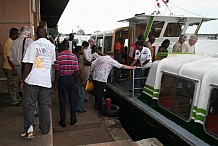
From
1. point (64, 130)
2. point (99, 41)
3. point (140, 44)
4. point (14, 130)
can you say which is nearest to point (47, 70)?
point (14, 130)

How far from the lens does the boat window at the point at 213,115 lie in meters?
3.50

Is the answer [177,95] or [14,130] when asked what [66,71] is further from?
[177,95]

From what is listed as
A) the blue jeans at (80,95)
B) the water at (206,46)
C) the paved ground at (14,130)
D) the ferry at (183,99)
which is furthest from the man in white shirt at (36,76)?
the water at (206,46)

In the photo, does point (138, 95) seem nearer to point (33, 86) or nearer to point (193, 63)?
point (193, 63)

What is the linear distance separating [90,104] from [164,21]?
3.46 m

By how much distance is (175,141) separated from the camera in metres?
3.95

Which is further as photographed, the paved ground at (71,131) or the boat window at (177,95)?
the boat window at (177,95)

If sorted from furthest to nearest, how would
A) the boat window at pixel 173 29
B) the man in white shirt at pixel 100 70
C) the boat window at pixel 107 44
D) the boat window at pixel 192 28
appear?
the boat window at pixel 107 44
the boat window at pixel 192 28
the boat window at pixel 173 29
the man in white shirt at pixel 100 70

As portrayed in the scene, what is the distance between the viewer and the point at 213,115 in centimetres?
354

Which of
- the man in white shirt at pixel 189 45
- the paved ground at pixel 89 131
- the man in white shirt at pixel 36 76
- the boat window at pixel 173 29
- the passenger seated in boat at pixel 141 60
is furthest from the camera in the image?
the boat window at pixel 173 29

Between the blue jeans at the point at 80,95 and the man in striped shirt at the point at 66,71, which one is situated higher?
the man in striped shirt at the point at 66,71

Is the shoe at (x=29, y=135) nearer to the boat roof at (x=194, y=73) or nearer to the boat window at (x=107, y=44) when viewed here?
the boat roof at (x=194, y=73)

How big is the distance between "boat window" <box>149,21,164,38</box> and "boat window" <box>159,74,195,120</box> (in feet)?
10.1

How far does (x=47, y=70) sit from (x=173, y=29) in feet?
18.8
